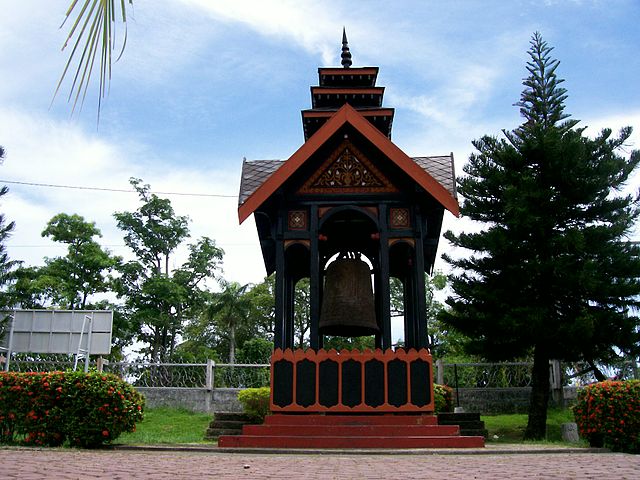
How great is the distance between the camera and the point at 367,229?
13.4 meters

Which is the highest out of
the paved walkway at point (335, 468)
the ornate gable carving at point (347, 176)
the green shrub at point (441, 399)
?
the ornate gable carving at point (347, 176)

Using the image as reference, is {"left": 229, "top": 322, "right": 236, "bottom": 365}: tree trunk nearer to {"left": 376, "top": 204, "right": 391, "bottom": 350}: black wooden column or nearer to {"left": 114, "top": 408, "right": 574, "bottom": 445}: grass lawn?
{"left": 114, "top": 408, "right": 574, "bottom": 445}: grass lawn

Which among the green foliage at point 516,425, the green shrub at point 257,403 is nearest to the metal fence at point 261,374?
the green foliage at point 516,425

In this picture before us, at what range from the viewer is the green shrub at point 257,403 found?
45.6 feet

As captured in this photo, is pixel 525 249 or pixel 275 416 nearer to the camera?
pixel 275 416

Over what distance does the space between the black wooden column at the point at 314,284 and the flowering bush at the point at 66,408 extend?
3219mm

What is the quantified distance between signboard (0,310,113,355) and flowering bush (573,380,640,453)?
13.7 m

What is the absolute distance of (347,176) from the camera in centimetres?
1190

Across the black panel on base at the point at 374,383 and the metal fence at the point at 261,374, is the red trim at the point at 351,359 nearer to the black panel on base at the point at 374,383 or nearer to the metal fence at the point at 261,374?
the black panel on base at the point at 374,383

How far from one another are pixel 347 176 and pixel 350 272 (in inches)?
74.3

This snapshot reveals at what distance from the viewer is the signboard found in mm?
18781

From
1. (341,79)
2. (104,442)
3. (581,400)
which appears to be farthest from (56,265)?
(581,400)

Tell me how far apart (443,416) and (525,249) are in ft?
18.8

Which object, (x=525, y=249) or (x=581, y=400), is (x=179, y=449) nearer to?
(x=581, y=400)
